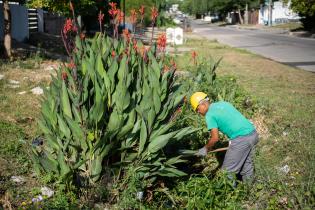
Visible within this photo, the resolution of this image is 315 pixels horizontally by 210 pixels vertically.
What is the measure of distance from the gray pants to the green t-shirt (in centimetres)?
7

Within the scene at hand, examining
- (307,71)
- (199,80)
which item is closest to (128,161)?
(199,80)

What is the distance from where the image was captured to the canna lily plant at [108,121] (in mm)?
4195

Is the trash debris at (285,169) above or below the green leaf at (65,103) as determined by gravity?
below

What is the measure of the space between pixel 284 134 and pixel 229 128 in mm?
2118

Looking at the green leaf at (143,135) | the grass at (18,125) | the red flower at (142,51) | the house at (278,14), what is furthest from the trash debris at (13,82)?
the house at (278,14)

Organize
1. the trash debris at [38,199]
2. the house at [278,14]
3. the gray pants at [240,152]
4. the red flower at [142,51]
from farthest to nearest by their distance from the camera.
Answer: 1. the house at [278,14]
2. the gray pants at [240,152]
3. the red flower at [142,51]
4. the trash debris at [38,199]

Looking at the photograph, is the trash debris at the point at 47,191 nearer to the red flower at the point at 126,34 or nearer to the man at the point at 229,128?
the man at the point at 229,128

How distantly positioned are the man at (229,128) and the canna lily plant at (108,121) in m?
0.52

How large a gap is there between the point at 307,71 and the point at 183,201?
11184 millimetres

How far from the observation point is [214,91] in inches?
327

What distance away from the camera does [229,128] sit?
5.11 meters

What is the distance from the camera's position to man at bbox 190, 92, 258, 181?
5.00m

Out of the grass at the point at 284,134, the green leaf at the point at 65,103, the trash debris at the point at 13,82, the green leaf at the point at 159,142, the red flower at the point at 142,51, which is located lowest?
the grass at the point at 284,134

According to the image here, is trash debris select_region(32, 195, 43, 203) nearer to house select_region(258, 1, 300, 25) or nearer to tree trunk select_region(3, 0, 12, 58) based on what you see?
tree trunk select_region(3, 0, 12, 58)
